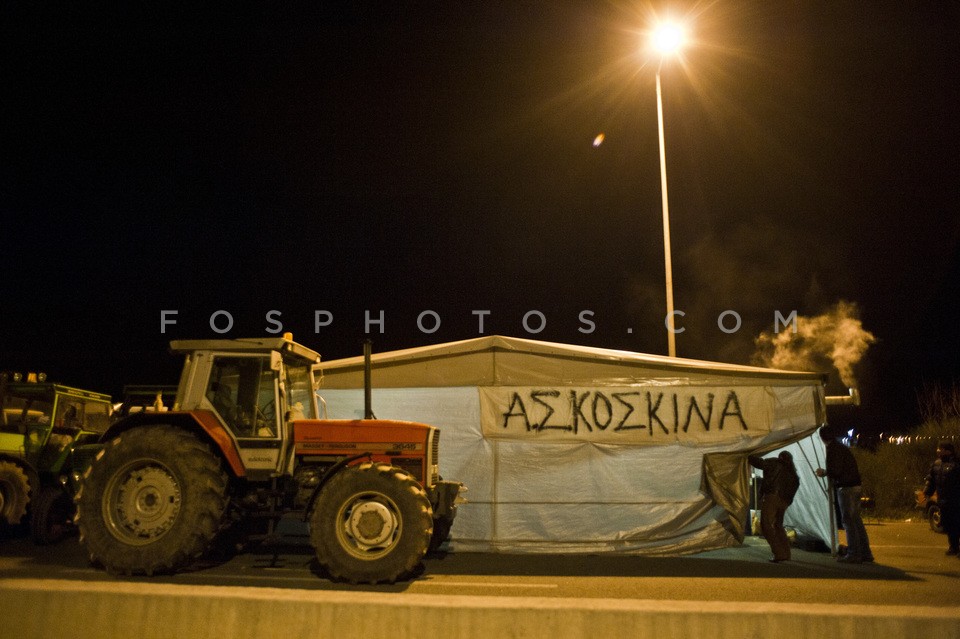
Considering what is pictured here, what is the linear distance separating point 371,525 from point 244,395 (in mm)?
2173

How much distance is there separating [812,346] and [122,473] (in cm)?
1438

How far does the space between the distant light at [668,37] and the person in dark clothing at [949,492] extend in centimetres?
809

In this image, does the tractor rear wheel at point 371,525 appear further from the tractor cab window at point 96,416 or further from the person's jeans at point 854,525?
the tractor cab window at point 96,416

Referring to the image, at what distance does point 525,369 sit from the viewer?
10.6 m

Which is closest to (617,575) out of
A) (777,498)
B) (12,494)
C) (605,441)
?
(605,441)

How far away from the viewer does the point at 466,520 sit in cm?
1033

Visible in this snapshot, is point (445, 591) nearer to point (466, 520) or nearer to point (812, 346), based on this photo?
point (466, 520)

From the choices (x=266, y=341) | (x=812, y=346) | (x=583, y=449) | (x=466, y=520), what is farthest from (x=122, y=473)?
(x=812, y=346)

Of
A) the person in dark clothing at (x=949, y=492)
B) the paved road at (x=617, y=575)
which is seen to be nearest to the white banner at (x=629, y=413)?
the paved road at (x=617, y=575)

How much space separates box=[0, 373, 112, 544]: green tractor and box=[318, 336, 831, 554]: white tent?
5.50 meters

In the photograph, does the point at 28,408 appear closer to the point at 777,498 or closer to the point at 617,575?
the point at 617,575

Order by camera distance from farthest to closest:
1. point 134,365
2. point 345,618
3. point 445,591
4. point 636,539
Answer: point 134,365, point 636,539, point 445,591, point 345,618

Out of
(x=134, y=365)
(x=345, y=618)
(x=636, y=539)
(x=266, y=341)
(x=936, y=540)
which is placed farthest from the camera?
(x=134, y=365)

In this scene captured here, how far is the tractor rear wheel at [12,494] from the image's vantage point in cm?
1099
